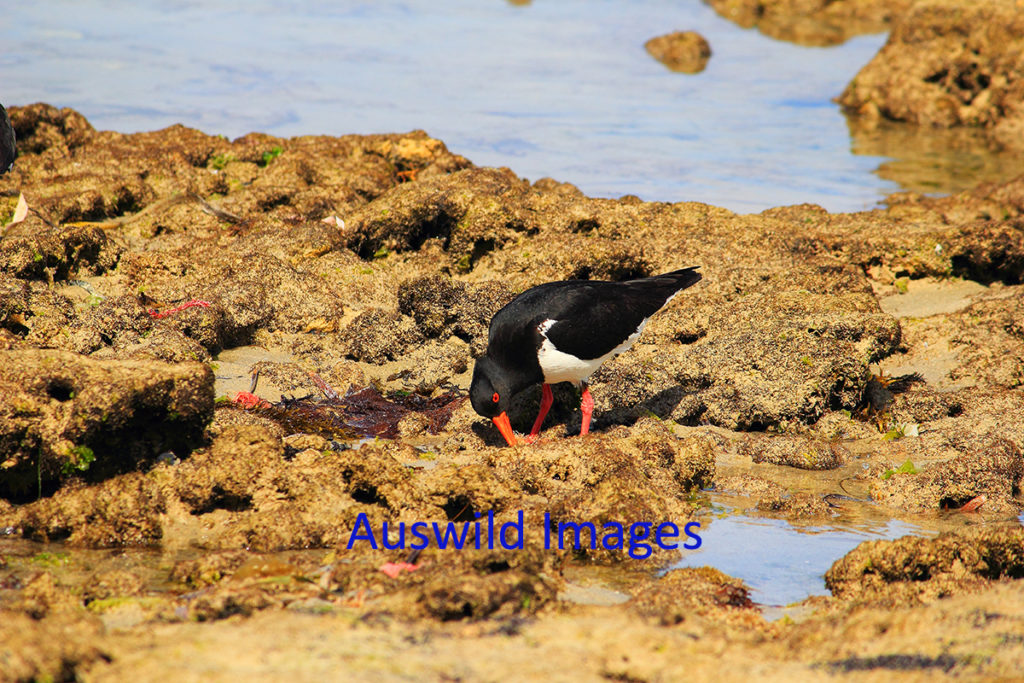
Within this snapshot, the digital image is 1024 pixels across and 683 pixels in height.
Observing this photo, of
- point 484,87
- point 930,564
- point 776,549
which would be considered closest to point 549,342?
point 776,549

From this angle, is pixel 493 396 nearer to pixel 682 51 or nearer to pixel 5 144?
pixel 5 144

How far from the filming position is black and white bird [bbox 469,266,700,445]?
22.2ft

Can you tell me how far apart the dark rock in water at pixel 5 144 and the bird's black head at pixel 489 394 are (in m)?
5.94

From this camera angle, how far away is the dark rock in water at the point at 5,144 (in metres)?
9.31

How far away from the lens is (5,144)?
9.38 m

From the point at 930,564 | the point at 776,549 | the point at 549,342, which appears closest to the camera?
the point at 930,564

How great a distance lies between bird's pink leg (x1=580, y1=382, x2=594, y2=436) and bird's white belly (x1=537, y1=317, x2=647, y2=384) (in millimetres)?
120

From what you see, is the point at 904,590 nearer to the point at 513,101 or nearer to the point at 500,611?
the point at 500,611

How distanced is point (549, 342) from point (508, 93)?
14.3 m

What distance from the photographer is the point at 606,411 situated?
7.58 m

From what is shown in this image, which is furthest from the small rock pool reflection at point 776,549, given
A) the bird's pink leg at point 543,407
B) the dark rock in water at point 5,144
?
the dark rock in water at point 5,144

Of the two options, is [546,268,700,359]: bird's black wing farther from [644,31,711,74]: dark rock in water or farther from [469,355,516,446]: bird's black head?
[644,31,711,74]: dark rock in water

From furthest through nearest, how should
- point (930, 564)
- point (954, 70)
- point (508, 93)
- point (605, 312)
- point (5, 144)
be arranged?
point (508, 93)
point (954, 70)
point (5, 144)
point (605, 312)
point (930, 564)

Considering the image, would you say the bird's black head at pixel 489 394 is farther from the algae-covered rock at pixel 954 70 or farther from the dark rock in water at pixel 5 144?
the algae-covered rock at pixel 954 70
